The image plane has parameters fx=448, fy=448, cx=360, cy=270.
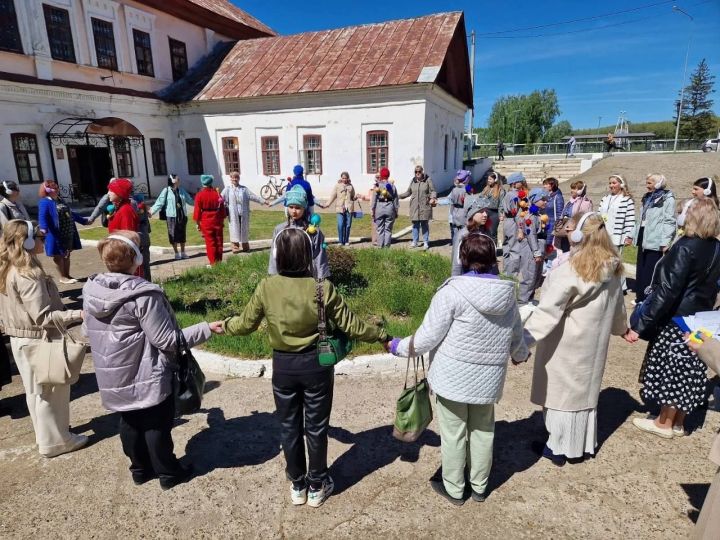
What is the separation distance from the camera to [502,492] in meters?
3.06

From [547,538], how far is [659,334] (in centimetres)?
→ 190

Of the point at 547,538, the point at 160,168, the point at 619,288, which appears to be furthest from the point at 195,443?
the point at 160,168

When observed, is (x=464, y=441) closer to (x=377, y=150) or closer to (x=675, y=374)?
(x=675, y=374)

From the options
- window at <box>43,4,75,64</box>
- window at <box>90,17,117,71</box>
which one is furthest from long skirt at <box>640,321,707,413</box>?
window at <box>90,17,117,71</box>

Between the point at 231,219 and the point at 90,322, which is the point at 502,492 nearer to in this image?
the point at 90,322

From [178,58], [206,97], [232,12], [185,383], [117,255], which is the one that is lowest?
[185,383]

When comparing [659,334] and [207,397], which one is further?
[207,397]

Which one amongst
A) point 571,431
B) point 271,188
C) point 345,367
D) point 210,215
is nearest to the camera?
point 571,431

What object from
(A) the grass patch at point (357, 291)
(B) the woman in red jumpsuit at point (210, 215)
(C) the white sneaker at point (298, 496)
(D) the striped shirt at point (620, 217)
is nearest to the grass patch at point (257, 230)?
(B) the woman in red jumpsuit at point (210, 215)

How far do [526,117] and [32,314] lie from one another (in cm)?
8180

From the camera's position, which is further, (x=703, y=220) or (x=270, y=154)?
(x=270, y=154)

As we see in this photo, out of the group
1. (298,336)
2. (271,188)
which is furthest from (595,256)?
(271,188)

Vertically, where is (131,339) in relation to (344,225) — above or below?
above

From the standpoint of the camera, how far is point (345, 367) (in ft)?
15.3
